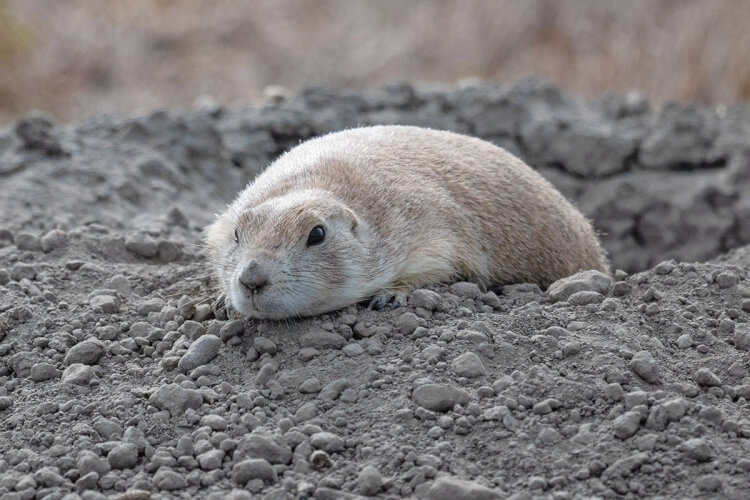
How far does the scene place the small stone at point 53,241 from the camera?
5.98 m

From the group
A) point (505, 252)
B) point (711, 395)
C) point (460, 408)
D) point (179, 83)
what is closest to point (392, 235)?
point (505, 252)

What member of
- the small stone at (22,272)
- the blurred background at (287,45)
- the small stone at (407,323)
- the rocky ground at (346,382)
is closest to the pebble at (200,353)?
the rocky ground at (346,382)

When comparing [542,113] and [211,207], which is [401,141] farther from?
[542,113]

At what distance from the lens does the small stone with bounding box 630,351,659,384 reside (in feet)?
13.9

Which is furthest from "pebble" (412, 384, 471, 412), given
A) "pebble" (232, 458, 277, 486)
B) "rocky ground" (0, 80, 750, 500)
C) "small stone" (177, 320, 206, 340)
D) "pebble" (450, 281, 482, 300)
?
"small stone" (177, 320, 206, 340)

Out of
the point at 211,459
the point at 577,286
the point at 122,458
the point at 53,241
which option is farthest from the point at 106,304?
the point at 577,286

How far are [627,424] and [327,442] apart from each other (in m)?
1.28

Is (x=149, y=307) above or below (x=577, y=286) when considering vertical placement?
below

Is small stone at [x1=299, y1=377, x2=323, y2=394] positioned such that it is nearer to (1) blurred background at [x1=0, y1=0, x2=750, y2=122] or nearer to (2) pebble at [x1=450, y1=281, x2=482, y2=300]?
(2) pebble at [x1=450, y1=281, x2=482, y2=300]

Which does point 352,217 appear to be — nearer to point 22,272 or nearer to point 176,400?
point 176,400

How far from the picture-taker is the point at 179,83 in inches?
577

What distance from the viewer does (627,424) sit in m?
3.85

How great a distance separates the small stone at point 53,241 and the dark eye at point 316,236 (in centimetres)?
210

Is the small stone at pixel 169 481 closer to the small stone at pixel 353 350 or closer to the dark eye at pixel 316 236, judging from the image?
the small stone at pixel 353 350
